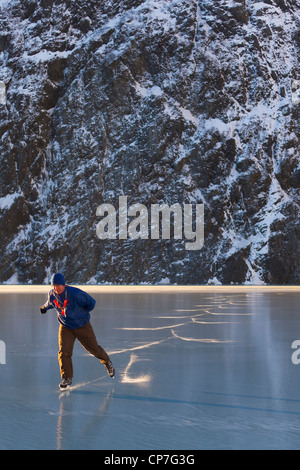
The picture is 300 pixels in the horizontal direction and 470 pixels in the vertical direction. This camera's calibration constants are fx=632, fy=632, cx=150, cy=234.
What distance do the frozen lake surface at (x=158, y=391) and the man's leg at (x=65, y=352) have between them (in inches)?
10.4

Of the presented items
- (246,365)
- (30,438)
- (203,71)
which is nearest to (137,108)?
(203,71)

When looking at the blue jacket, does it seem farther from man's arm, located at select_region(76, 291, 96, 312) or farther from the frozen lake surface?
the frozen lake surface

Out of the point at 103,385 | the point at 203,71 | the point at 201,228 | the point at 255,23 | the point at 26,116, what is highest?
the point at 255,23

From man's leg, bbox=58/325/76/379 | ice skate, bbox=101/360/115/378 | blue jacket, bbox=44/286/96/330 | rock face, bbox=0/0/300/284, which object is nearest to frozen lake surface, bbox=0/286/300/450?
ice skate, bbox=101/360/115/378

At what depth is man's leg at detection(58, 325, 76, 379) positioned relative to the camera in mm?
8266

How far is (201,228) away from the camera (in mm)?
57438

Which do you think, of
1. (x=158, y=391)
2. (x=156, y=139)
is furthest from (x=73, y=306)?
(x=156, y=139)

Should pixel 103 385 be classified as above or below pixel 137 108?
below

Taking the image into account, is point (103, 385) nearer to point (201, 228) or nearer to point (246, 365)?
point (246, 365)

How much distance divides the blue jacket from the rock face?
4824 cm

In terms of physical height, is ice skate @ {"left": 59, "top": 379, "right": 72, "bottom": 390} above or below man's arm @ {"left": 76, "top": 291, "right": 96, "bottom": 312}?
below

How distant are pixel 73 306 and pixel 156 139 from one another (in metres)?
53.4

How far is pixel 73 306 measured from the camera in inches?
327
